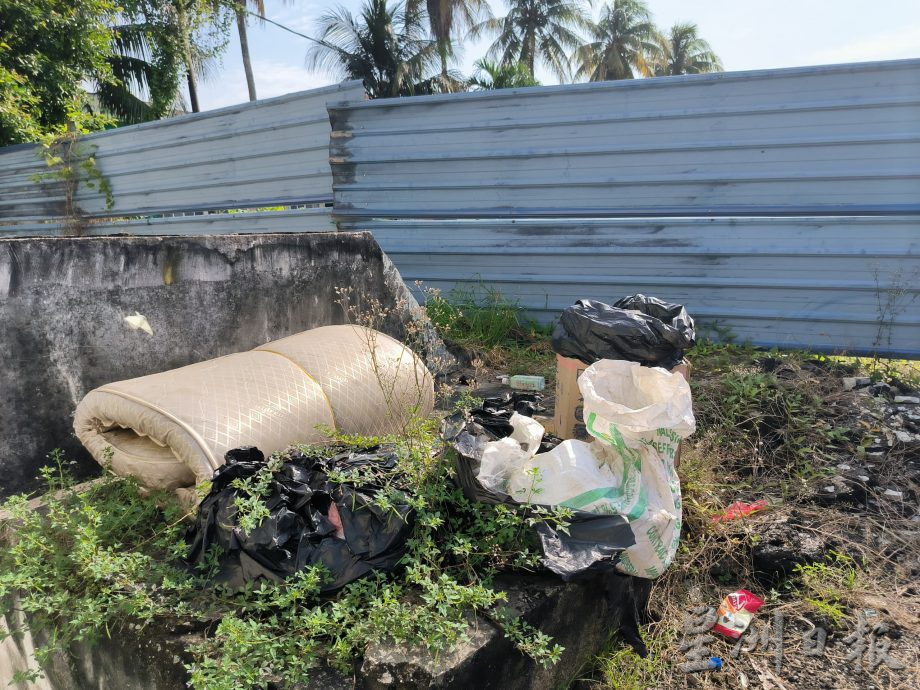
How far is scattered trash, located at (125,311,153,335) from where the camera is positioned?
2.65 metres

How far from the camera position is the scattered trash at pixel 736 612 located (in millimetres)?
1981

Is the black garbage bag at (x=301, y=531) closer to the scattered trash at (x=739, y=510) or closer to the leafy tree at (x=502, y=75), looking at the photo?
the scattered trash at (x=739, y=510)

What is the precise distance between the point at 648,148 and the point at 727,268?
103cm

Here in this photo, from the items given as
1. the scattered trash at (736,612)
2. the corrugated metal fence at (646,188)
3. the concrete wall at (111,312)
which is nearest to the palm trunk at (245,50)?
the corrugated metal fence at (646,188)

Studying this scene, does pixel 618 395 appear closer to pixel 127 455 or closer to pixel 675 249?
pixel 127 455

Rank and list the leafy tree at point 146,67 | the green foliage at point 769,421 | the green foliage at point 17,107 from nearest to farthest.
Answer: the green foliage at point 769,421 < the green foliage at point 17,107 < the leafy tree at point 146,67

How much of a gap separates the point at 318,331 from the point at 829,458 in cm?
255

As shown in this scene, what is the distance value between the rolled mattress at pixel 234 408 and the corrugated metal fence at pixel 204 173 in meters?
2.84

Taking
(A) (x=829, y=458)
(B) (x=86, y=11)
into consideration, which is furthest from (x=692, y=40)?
(A) (x=829, y=458)

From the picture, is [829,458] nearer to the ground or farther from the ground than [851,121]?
nearer to the ground

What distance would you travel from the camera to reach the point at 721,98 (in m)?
3.96

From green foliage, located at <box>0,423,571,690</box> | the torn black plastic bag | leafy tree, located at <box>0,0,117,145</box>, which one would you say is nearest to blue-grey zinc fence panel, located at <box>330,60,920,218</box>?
the torn black plastic bag

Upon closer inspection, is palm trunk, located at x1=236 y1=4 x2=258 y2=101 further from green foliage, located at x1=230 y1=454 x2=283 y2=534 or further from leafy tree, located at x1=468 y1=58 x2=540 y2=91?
green foliage, located at x1=230 y1=454 x2=283 y2=534

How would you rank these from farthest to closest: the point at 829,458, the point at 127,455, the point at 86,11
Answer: the point at 86,11 < the point at 829,458 < the point at 127,455
